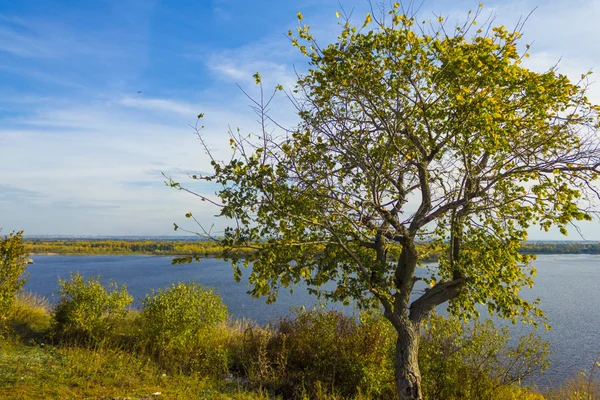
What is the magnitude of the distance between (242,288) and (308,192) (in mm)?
23386

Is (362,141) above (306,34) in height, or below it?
below

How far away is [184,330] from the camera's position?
8492 millimetres

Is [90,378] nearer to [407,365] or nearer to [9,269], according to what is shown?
[9,269]

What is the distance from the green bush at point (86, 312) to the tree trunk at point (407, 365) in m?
5.72

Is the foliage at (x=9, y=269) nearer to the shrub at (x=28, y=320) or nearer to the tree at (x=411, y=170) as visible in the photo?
the shrub at (x=28, y=320)

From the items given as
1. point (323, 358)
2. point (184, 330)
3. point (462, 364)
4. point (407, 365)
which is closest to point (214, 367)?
point (184, 330)

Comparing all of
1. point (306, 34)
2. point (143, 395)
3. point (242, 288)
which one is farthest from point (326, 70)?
point (242, 288)

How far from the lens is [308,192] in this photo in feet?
18.4

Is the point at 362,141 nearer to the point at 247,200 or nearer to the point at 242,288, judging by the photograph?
the point at 247,200

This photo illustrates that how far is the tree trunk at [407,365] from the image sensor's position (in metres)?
6.24

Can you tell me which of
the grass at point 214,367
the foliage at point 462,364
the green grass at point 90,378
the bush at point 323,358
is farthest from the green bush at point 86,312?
the foliage at point 462,364

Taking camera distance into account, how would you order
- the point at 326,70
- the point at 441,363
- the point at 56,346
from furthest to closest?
the point at 56,346, the point at 441,363, the point at 326,70

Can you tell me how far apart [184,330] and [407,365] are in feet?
14.6

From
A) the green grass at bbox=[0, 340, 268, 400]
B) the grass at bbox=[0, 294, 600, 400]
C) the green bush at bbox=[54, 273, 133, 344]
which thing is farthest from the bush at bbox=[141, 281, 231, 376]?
the green bush at bbox=[54, 273, 133, 344]
